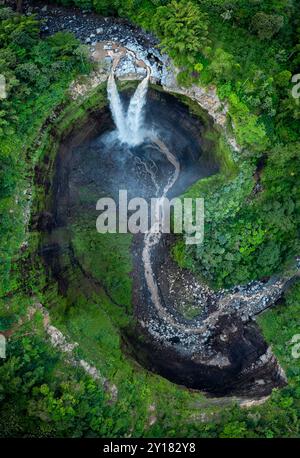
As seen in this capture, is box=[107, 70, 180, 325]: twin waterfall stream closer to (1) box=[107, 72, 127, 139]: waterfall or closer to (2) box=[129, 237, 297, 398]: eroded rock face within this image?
(1) box=[107, 72, 127, 139]: waterfall

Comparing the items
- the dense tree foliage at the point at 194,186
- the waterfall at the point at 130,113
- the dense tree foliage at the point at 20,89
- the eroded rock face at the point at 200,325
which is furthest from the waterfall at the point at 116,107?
the eroded rock face at the point at 200,325

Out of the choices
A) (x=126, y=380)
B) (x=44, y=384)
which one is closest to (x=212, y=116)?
(x=126, y=380)

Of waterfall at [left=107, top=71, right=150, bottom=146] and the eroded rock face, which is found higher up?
waterfall at [left=107, top=71, right=150, bottom=146]

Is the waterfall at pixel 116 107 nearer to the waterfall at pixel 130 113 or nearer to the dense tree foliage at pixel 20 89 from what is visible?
the waterfall at pixel 130 113

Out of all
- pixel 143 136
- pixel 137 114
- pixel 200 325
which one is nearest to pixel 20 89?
pixel 137 114

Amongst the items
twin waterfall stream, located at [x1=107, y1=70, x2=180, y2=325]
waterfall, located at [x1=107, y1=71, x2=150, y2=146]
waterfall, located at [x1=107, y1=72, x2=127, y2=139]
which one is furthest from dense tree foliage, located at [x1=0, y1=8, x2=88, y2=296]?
twin waterfall stream, located at [x1=107, y1=70, x2=180, y2=325]

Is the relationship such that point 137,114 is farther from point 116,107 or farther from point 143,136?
point 143,136

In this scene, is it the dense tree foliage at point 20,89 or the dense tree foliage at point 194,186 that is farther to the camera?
the dense tree foliage at point 20,89
